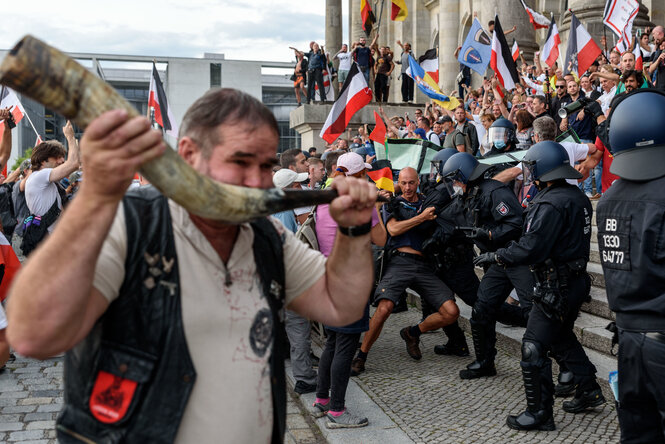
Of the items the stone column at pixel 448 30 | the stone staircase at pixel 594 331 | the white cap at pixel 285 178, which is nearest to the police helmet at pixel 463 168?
the white cap at pixel 285 178

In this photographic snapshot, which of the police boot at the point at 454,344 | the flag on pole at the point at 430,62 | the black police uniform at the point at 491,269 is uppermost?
the flag on pole at the point at 430,62

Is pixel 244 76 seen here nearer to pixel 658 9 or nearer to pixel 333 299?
pixel 658 9

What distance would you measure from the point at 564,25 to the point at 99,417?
16.3 metres

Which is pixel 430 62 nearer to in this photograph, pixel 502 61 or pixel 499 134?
pixel 502 61

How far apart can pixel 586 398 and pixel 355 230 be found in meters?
4.09

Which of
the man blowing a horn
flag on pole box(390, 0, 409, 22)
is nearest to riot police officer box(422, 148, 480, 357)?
the man blowing a horn

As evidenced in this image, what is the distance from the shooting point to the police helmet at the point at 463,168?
6488 mm

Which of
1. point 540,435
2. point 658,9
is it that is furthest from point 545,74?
point 540,435

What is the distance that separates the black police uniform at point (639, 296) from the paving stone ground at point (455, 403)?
5.41 feet

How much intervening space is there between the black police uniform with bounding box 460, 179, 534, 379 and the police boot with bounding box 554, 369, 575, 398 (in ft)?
2.39

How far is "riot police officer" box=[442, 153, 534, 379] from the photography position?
623 centimetres

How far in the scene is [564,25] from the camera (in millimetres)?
15836

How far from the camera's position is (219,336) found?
1.65 meters

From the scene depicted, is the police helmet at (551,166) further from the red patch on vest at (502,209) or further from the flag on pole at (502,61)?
the flag on pole at (502,61)
